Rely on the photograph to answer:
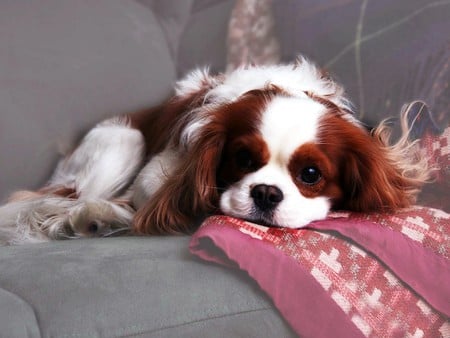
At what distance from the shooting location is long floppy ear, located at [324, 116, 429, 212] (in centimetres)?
156

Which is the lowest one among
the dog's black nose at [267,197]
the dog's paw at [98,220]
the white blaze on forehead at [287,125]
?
the dog's paw at [98,220]

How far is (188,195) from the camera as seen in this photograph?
5.36ft

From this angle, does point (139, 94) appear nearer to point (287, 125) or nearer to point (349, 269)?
point (287, 125)

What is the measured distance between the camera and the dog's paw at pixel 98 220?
1694mm

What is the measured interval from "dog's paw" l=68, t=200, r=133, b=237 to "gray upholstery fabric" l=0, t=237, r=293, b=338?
346mm

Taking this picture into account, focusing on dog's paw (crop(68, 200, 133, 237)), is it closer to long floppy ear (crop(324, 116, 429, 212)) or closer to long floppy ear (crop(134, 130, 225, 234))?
long floppy ear (crop(134, 130, 225, 234))

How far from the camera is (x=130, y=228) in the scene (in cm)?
169

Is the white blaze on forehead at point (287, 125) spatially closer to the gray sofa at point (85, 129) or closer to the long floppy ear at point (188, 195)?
the long floppy ear at point (188, 195)

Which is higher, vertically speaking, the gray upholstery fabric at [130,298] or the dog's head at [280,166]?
the dog's head at [280,166]

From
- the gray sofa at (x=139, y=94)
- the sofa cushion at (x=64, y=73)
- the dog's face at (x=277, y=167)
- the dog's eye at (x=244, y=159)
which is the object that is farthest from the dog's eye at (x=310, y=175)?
the sofa cushion at (x=64, y=73)

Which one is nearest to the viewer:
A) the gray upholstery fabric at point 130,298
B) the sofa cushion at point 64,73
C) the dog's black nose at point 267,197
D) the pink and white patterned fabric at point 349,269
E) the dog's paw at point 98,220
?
the gray upholstery fabric at point 130,298

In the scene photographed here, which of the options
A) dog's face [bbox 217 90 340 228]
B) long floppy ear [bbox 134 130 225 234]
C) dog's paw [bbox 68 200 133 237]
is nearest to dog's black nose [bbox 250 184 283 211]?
dog's face [bbox 217 90 340 228]

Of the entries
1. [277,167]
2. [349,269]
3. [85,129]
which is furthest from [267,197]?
[85,129]

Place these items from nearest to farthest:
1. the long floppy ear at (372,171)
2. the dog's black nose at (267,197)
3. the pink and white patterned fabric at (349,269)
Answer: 1. the pink and white patterned fabric at (349,269)
2. the dog's black nose at (267,197)
3. the long floppy ear at (372,171)
